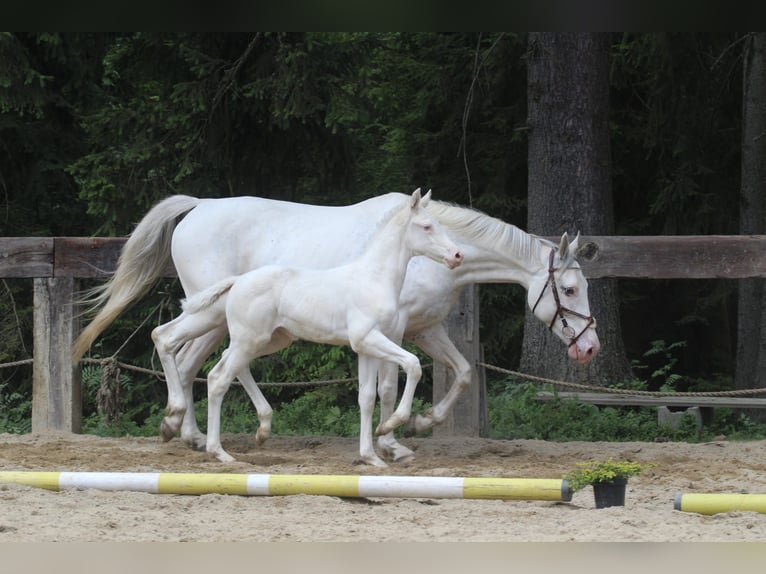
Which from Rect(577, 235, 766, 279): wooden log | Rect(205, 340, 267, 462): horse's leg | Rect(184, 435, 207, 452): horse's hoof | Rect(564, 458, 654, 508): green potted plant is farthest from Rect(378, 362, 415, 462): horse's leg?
Rect(564, 458, 654, 508): green potted plant

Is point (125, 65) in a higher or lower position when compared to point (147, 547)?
higher

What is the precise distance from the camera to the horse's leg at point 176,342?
7.04 metres

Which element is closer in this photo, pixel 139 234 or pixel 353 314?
pixel 353 314

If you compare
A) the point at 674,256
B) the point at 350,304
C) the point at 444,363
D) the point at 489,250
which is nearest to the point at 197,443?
the point at 350,304

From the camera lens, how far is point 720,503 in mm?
4320

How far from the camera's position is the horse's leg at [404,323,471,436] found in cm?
720

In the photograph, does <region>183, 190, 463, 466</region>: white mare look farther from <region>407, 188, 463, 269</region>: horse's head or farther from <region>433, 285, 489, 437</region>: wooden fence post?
<region>433, 285, 489, 437</region>: wooden fence post

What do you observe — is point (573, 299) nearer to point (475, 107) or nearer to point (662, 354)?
point (475, 107)

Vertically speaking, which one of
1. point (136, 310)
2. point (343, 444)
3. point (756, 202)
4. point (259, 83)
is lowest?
point (343, 444)

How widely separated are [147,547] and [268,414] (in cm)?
559

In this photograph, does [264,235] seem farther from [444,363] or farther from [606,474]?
[606,474]

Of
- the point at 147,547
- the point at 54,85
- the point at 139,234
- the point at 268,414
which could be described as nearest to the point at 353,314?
the point at 268,414

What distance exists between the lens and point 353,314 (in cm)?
641

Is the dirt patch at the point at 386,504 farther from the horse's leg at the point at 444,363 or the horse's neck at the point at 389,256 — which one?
the horse's neck at the point at 389,256
